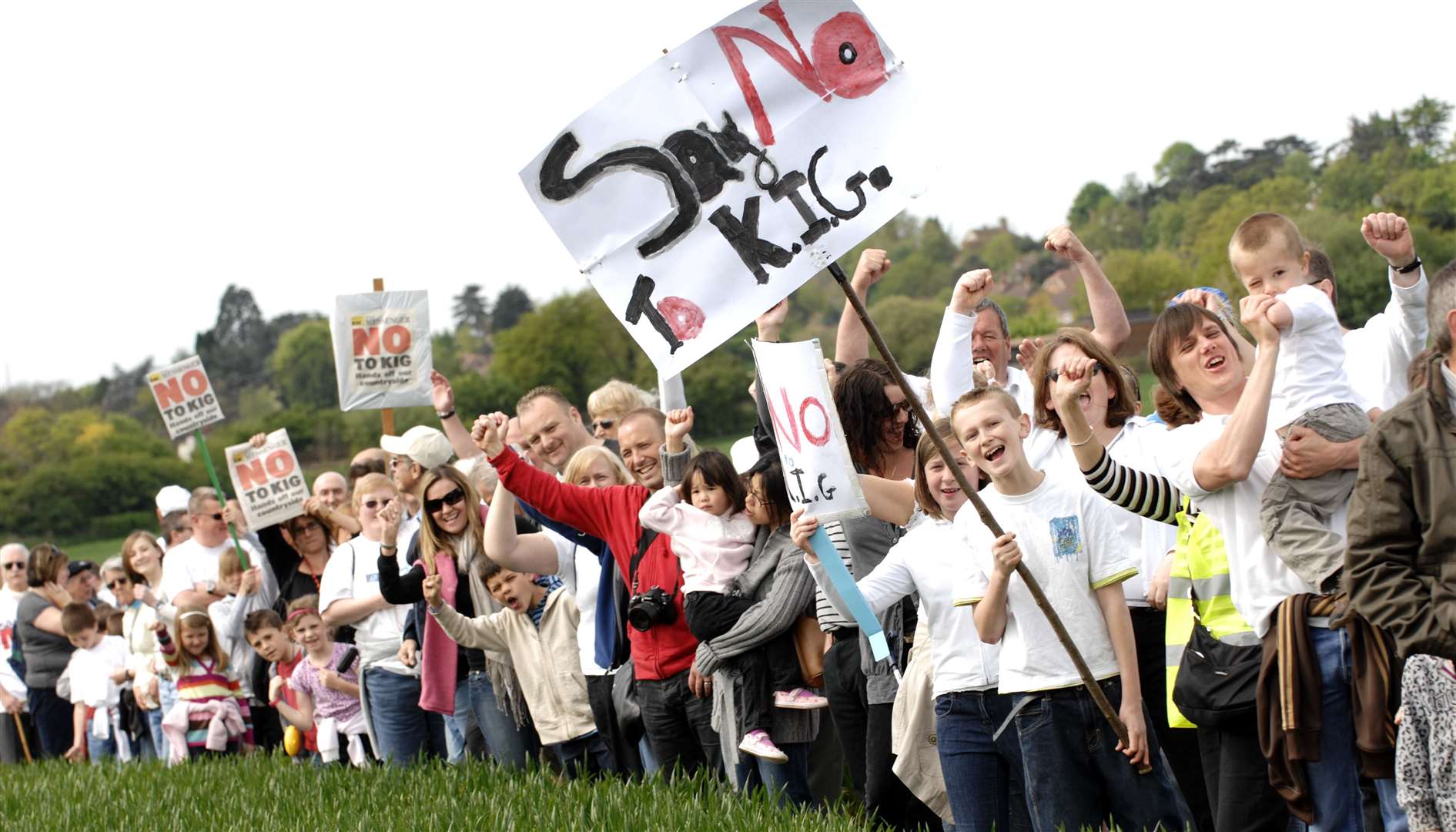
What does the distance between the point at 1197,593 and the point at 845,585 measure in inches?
51.8

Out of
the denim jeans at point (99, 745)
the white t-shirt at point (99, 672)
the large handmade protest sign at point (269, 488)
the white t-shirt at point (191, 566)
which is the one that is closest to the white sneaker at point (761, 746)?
the large handmade protest sign at point (269, 488)

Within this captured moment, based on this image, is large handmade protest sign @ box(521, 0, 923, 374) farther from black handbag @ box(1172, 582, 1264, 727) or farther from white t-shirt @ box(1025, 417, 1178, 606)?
black handbag @ box(1172, 582, 1264, 727)

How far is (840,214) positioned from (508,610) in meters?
3.98

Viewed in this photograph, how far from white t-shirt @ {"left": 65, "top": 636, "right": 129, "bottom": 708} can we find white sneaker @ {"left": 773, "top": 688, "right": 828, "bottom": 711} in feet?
31.0

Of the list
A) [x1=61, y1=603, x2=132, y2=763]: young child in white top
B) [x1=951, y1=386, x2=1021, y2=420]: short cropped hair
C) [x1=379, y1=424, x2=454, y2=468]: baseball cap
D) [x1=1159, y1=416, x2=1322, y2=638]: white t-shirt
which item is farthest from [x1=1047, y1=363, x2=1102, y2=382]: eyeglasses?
[x1=61, y1=603, x2=132, y2=763]: young child in white top

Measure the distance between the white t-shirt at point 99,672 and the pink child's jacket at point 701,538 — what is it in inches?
359

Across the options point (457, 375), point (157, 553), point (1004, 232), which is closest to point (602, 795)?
point (157, 553)

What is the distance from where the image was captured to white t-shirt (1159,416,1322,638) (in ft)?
16.1

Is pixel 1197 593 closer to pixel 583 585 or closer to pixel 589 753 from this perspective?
pixel 583 585

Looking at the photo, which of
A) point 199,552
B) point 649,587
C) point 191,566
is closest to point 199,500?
point 199,552

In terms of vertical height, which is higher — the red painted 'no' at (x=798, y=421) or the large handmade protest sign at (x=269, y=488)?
the large handmade protest sign at (x=269, y=488)

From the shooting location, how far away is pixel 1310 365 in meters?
4.85

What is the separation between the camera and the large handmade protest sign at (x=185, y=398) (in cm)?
1436

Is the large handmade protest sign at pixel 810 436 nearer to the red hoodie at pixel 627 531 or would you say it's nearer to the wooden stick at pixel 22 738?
the red hoodie at pixel 627 531
